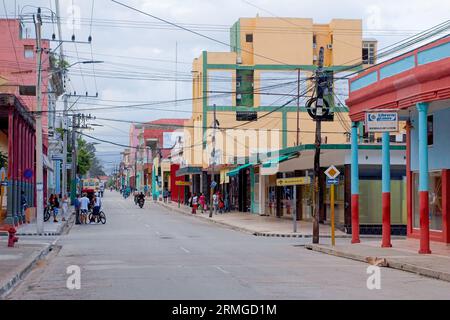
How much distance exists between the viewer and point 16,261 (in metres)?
21.1

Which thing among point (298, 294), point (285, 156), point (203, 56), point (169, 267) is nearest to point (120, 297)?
point (298, 294)

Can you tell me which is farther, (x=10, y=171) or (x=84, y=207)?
(x=84, y=207)

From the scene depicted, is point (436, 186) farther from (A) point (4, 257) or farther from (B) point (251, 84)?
(B) point (251, 84)

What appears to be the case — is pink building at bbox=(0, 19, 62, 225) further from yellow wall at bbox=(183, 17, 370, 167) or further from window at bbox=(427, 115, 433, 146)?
window at bbox=(427, 115, 433, 146)

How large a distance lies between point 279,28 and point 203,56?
26.4 feet

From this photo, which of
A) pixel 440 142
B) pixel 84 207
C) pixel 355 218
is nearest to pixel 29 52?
pixel 84 207

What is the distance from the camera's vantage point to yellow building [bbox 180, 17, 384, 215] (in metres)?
73.4

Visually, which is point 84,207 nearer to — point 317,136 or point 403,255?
point 317,136

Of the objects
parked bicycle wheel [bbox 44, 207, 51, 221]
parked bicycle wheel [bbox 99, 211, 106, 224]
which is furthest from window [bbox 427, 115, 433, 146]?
parked bicycle wheel [bbox 44, 207, 51, 221]

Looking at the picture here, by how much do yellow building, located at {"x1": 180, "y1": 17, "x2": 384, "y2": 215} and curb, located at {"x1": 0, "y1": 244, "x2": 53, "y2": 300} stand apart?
47.8 meters

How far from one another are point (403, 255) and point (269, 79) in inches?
2070

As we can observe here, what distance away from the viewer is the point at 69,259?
22.8 metres

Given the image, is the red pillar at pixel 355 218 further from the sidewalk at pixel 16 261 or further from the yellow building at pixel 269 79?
the yellow building at pixel 269 79

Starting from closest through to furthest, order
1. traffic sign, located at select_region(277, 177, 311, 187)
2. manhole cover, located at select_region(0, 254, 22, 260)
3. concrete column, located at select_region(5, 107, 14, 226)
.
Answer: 1. manhole cover, located at select_region(0, 254, 22, 260)
2. traffic sign, located at select_region(277, 177, 311, 187)
3. concrete column, located at select_region(5, 107, 14, 226)
